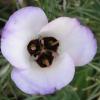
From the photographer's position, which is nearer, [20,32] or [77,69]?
[20,32]

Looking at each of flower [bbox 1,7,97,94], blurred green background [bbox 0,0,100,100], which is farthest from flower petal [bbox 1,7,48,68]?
blurred green background [bbox 0,0,100,100]

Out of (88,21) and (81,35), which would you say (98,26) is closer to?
(88,21)

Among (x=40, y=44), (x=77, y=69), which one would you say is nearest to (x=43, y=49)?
(x=40, y=44)

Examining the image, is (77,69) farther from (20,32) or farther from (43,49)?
(20,32)

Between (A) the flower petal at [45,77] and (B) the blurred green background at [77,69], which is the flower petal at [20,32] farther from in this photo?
(B) the blurred green background at [77,69]

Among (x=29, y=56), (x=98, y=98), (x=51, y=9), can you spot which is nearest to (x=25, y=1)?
(x=51, y=9)
